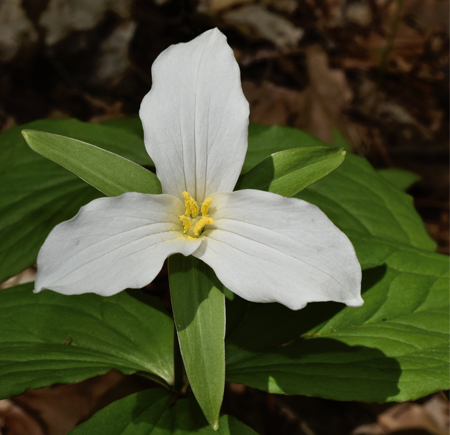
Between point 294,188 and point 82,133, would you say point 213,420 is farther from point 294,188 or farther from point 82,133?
point 82,133

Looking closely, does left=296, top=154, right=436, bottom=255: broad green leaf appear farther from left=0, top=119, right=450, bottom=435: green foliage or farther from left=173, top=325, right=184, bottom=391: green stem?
left=173, top=325, right=184, bottom=391: green stem

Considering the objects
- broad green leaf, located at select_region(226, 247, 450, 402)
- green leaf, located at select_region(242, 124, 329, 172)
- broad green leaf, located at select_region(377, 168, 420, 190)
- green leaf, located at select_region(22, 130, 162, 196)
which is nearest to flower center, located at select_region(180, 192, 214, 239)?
green leaf, located at select_region(22, 130, 162, 196)

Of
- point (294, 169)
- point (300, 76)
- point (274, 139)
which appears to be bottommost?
point (300, 76)

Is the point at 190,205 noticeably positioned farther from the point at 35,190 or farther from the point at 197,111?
the point at 35,190

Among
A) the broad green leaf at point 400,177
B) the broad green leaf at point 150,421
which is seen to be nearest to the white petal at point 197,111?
the broad green leaf at point 150,421

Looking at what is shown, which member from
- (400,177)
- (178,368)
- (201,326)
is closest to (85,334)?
(178,368)

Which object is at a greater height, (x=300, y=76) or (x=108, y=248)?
(x=108, y=248)
